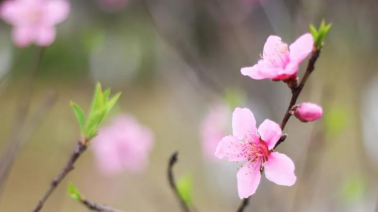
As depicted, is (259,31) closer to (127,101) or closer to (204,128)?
(127,101)

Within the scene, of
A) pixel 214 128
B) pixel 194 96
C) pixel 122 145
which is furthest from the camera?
pixel 194 96

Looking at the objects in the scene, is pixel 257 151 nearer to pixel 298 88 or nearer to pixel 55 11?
pixel 298 88

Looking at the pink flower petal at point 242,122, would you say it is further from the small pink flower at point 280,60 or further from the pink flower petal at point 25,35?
the pink flower petal at point 25,35

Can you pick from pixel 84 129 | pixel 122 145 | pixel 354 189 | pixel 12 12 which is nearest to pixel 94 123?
pixel 84 129

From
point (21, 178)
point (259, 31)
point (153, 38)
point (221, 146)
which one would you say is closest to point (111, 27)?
point (153, 38)

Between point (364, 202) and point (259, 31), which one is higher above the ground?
point (259, 31)

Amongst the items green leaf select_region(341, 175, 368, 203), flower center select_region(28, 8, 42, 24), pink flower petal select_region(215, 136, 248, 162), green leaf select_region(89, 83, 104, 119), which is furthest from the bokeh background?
pink flower petal select_region(215, 136, 248, 162)

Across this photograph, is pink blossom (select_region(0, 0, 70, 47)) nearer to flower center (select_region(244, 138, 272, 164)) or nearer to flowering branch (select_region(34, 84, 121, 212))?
flowering branch (select_region(34, 84, 121, 212))
